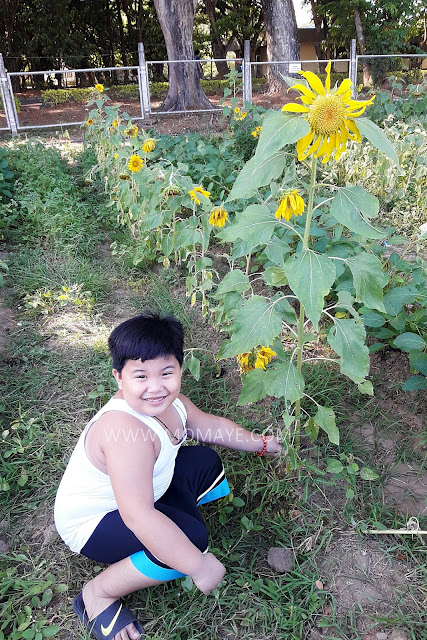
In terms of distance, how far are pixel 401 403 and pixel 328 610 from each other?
0.91 m

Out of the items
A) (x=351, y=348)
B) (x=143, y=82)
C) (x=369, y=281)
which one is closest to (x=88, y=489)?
(x=351, y=348)

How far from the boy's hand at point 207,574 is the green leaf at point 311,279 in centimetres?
74

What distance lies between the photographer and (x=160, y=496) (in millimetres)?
1697

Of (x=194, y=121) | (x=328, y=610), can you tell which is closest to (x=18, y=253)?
(x=328, y=610)

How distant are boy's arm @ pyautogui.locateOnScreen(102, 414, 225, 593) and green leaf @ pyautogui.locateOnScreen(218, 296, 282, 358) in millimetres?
A: 375

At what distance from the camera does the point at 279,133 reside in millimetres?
1153

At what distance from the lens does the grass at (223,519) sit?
5.09 ft

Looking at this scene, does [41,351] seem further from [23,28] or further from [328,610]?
[23,28]

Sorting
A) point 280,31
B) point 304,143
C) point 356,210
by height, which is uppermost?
point 280,31

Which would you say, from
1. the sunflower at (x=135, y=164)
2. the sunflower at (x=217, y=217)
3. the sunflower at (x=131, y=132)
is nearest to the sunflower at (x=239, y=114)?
the sunflower at (x=131, y=132)

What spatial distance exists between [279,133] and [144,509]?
3.26ft

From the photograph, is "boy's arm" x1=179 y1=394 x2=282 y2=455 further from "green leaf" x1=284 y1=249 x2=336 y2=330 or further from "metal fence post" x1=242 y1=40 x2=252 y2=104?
"metal fence post" x1=242 y1=40 x2=252 y2=104

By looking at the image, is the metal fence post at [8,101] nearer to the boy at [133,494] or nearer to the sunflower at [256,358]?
the sunflower at [256,358]

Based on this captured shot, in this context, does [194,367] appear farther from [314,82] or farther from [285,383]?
[314,82]
